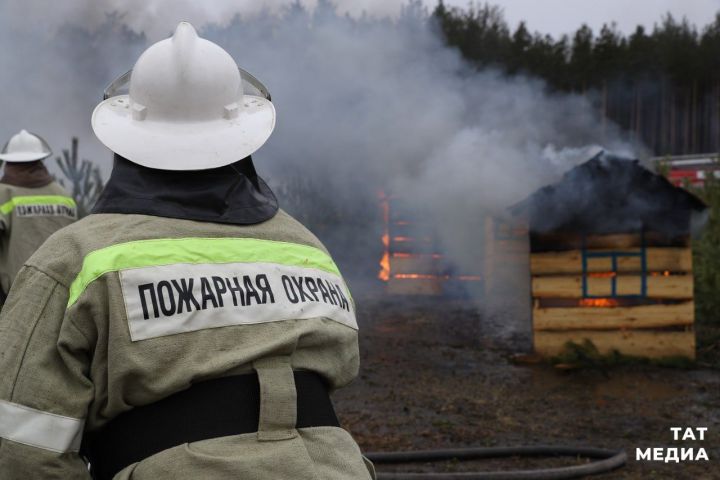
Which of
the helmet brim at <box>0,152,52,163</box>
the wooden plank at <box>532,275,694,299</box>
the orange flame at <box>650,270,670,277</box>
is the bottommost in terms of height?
the wooden plank at <box>532,275,694,299</box>

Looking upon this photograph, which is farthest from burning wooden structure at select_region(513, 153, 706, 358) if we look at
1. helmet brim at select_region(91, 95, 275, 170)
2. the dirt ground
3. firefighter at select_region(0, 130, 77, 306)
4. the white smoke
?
helmet brim at select_region(91, 95, 275, 170)

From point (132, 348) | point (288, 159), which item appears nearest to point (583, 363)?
point (132, 348)

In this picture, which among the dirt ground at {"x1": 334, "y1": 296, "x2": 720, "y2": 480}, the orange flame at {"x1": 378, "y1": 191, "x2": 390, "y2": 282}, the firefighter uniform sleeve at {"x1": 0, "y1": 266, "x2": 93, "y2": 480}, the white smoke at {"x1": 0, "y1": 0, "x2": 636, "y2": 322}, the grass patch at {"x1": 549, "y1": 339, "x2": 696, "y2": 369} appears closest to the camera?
the firefighter uniform sleeve at {"x1": 0, "y1": 266, "x2": 93, "y2": 480}

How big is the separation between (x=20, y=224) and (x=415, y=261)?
30.6ft

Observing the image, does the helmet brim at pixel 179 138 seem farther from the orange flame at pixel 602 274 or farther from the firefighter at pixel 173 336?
the orange flame at pixel 602 274

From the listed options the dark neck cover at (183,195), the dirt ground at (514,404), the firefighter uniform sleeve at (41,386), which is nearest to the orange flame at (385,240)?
the dirt ground at (514,404)

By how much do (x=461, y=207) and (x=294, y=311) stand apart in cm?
1135

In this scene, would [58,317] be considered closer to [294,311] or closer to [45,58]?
[294,311]

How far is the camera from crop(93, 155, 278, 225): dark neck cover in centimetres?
171

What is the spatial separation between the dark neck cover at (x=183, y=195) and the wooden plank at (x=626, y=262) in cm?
636

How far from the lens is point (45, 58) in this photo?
13.1 metres

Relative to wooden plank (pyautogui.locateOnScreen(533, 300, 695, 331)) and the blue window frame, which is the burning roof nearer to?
the blue window frame

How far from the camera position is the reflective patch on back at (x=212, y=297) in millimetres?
1548

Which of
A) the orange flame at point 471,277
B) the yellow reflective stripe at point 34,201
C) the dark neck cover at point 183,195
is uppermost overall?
the yellow reflective stripe at point 34,201
